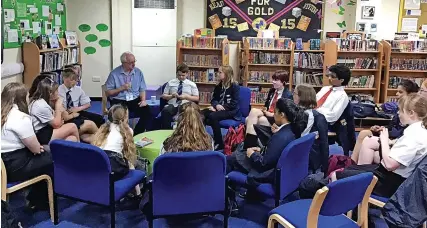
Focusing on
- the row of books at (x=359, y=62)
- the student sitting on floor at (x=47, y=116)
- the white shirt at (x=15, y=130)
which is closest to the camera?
the white shirt at (x=15, y=130)

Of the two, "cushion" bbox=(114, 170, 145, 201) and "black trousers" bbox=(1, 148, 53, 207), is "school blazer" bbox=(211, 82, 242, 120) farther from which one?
"black trousers" bbox=(1, 148, 53, 207)

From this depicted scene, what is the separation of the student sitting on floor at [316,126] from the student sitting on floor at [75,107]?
7.56ft

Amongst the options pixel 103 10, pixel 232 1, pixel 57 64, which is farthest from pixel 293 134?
pixel 103 10

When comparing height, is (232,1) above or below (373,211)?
above

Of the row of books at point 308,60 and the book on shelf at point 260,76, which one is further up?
the row of books at point 308,60

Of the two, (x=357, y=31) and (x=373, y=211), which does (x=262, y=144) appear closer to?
(x=373, y=211)

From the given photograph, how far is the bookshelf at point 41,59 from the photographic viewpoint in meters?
6.59

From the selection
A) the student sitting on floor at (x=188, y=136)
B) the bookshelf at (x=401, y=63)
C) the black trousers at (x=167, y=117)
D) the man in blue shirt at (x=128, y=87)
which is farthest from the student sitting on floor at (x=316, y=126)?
the bookshelf at (x=401, y=63)

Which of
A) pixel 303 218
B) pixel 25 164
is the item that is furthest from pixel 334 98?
pixel 25 164

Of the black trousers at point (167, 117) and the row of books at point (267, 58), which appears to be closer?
the black trousers at point (167, 117)

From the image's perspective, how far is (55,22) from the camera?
7.86 meters

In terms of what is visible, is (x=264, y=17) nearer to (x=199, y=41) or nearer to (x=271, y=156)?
(x=199, y=41)

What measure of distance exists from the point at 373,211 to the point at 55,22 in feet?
20.5

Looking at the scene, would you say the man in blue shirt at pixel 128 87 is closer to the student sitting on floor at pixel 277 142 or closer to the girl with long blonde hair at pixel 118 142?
the girl with long blonde hair at pixel 118 142
